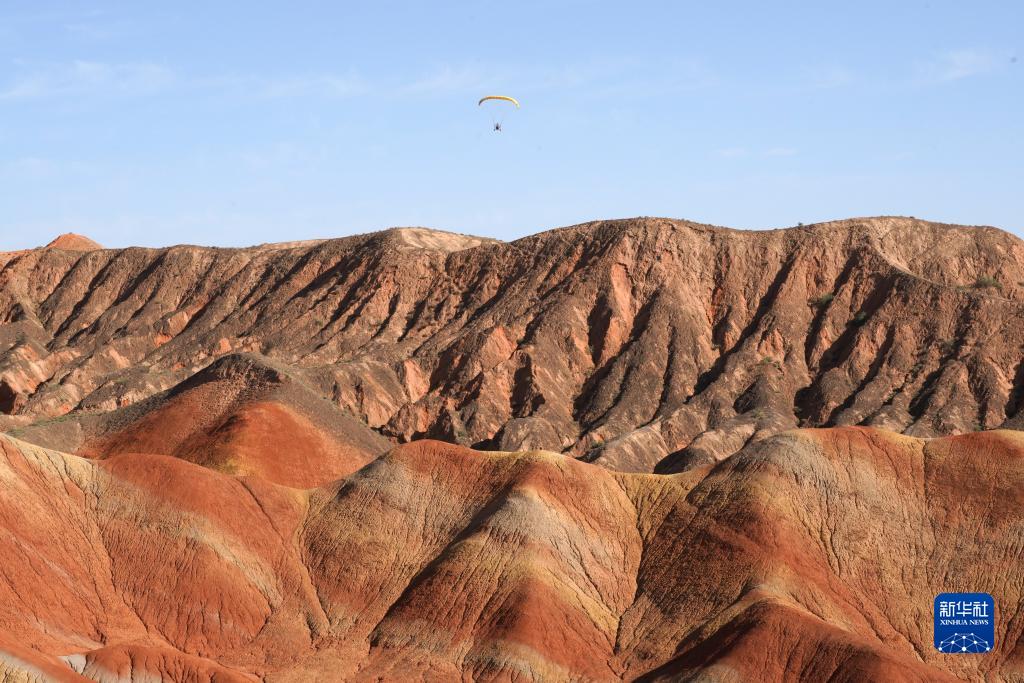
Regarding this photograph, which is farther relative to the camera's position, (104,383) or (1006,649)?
(104,383)

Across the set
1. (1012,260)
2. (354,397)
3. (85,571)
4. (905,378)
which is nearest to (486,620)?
(85,571)

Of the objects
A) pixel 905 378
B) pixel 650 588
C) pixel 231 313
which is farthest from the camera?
pixel 231 313

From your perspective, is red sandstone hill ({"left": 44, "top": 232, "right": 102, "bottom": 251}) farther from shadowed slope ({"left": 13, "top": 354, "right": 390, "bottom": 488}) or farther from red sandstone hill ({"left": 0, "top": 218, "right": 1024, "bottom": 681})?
shadowed slope ({"left": 13, "top": 354, "right": 390, "bottom": 488})

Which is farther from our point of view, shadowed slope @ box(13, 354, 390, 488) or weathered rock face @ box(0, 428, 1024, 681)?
shadowed slope @ box(13, 354, 390, 488)

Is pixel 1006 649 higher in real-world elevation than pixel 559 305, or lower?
lower

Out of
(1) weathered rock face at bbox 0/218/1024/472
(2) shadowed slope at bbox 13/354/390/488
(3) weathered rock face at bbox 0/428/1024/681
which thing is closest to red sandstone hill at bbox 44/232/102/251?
(1) weathered rock face at bbox 0/218/1024/472

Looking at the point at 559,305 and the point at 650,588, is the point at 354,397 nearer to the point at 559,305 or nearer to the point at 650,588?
the point at 559,305
